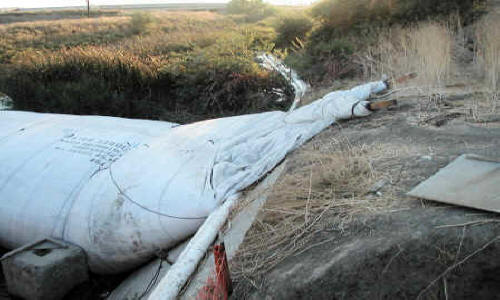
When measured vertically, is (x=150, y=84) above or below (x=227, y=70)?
below

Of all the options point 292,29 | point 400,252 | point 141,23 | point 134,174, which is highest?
point 141,23

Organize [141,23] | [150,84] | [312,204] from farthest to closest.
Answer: [141,23], [150,84], [312,204]

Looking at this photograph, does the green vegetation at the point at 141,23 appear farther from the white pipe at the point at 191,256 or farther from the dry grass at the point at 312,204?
the dry grass at the point at 312,204

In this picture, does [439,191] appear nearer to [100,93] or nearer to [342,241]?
[342,241]

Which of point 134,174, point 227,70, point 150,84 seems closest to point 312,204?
point 134,174

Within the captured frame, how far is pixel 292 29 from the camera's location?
1595 centimetres

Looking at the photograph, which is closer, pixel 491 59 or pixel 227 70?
pixel 491 59

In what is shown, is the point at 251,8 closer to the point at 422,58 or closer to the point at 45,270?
the point at 422,58

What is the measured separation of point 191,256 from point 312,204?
99cm

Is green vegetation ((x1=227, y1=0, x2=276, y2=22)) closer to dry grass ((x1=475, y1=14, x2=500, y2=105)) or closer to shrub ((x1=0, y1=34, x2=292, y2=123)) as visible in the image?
shrub ((x1=0, y1=34, x2=292, y2=123))

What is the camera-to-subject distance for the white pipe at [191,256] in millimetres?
2996

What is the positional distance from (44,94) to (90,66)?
124cm

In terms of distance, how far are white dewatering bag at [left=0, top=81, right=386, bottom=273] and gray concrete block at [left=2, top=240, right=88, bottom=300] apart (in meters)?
0.17

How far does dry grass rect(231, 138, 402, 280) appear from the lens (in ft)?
9.46
